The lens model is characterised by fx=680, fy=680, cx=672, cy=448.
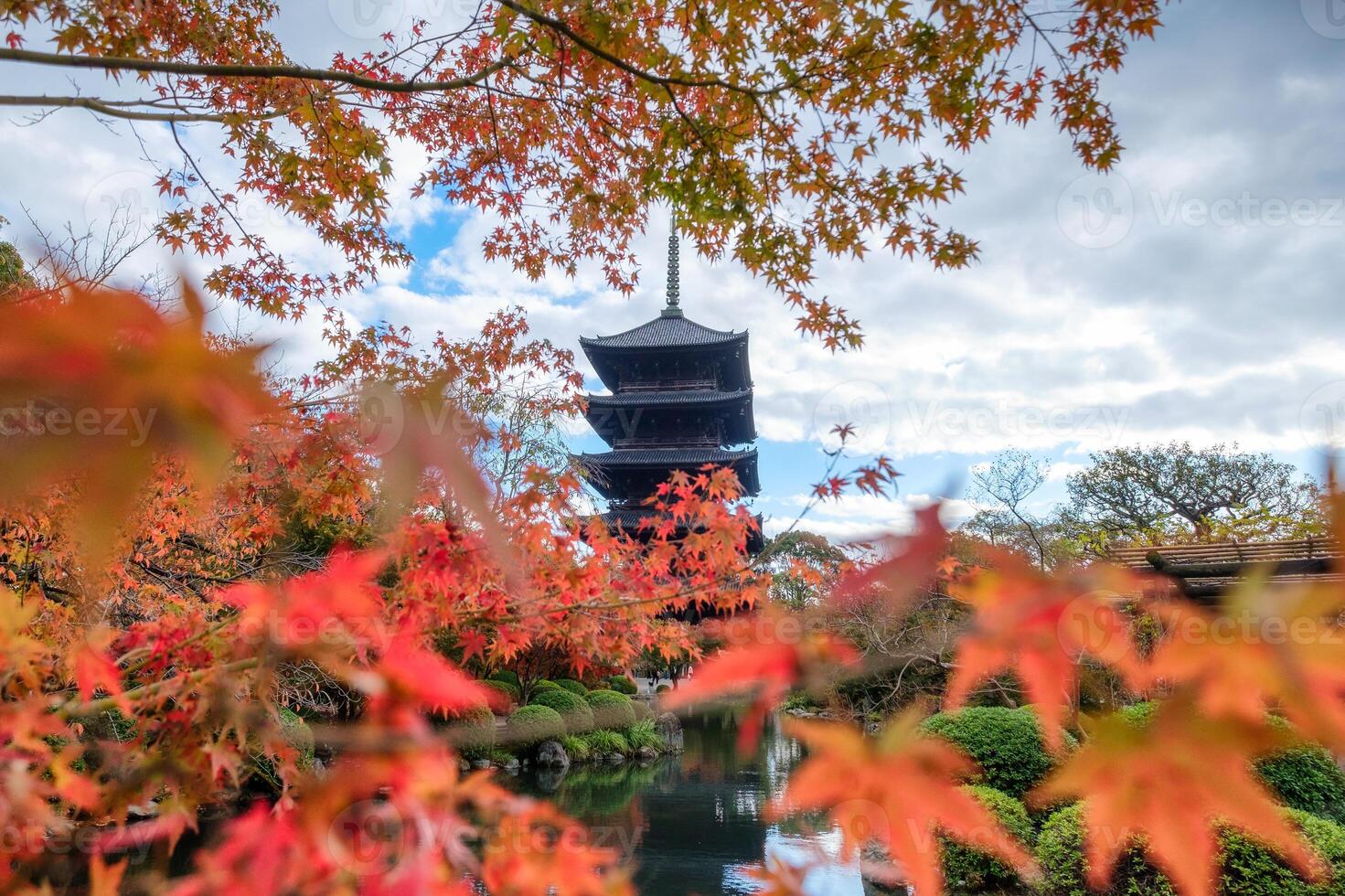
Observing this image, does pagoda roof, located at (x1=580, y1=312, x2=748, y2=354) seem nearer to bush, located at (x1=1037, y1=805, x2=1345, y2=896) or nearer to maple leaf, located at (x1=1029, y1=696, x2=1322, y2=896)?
bush, located at (x1=1037, y1=805, x2=1345, y2=896)

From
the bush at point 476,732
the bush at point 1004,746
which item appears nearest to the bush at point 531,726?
the bush at point 476,732

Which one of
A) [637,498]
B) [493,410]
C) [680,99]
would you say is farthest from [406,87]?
[637,498]

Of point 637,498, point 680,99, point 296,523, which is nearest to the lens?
point 680,99

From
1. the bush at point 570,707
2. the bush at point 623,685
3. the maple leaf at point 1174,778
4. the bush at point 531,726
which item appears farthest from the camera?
Answer: the bush at point 623,685

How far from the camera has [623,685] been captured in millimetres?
15109

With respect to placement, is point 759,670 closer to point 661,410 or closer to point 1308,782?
point 1308,782

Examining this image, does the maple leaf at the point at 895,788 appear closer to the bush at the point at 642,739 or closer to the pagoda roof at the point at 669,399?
the bush at the point at 642,739

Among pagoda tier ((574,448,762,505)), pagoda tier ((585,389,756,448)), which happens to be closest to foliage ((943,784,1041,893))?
pagoda tier ((574,448,762,505))

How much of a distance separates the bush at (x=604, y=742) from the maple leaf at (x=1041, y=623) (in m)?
11.8

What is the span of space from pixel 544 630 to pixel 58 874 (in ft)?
16.7

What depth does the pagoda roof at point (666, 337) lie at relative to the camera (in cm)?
1630

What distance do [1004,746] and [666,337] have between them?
13.3 m

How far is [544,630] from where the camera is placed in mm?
2078

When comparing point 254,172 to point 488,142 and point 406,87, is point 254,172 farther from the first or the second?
point 406,87
